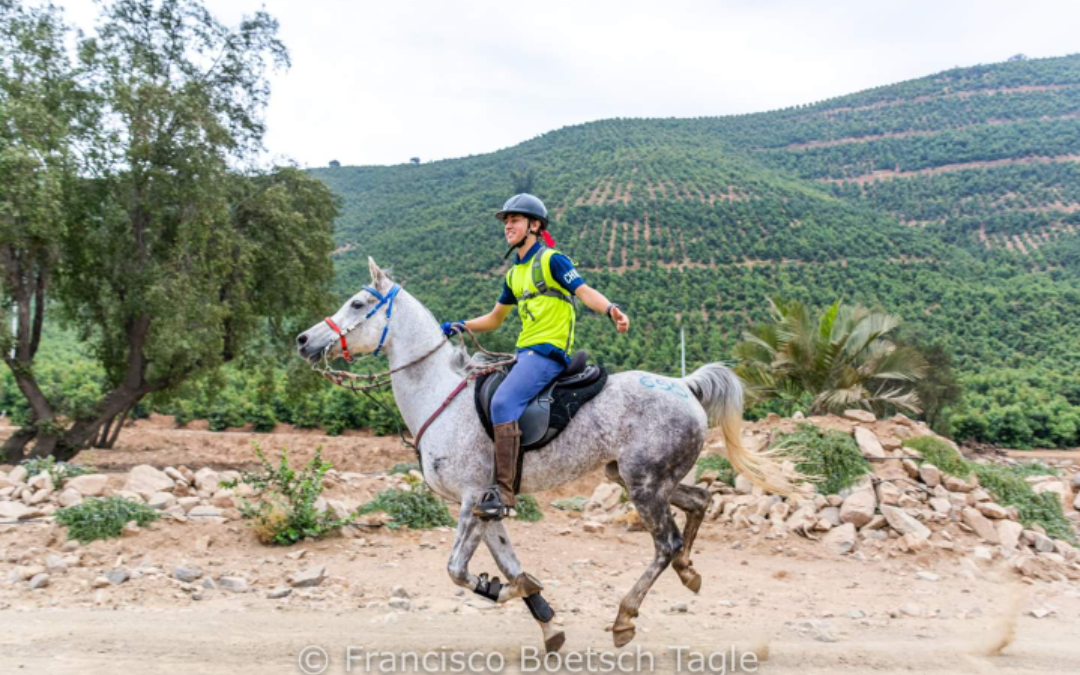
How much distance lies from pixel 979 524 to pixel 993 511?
1.33ft

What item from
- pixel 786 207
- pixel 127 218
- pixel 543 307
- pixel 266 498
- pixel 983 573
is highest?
pixel 786 207

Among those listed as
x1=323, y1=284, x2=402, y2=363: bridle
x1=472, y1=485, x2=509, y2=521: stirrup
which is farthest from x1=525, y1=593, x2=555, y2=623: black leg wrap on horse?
x1=323, y1=284, x2=402, y2=363: bridle

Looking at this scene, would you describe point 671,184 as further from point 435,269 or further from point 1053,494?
point 1053,494

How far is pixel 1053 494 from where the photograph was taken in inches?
386

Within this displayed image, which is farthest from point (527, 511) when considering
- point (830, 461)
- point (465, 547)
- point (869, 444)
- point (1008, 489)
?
point (1008, 489)

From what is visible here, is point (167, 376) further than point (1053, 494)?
Yes

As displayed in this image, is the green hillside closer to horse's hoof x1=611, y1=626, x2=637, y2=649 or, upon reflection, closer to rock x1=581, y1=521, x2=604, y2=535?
rock x1=581, y1=521, x2=604, y2=535

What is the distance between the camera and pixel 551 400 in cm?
491

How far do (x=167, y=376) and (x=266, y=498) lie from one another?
7.92 meters

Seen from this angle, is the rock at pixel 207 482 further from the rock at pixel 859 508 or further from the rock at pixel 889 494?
the rock at pixel 889 494

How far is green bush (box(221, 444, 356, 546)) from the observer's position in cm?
792

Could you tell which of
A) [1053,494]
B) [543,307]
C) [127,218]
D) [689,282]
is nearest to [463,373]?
[543,307]

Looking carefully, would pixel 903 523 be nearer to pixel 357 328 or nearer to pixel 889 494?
pixel 889 494

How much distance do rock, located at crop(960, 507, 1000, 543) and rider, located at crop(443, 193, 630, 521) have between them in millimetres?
6630
